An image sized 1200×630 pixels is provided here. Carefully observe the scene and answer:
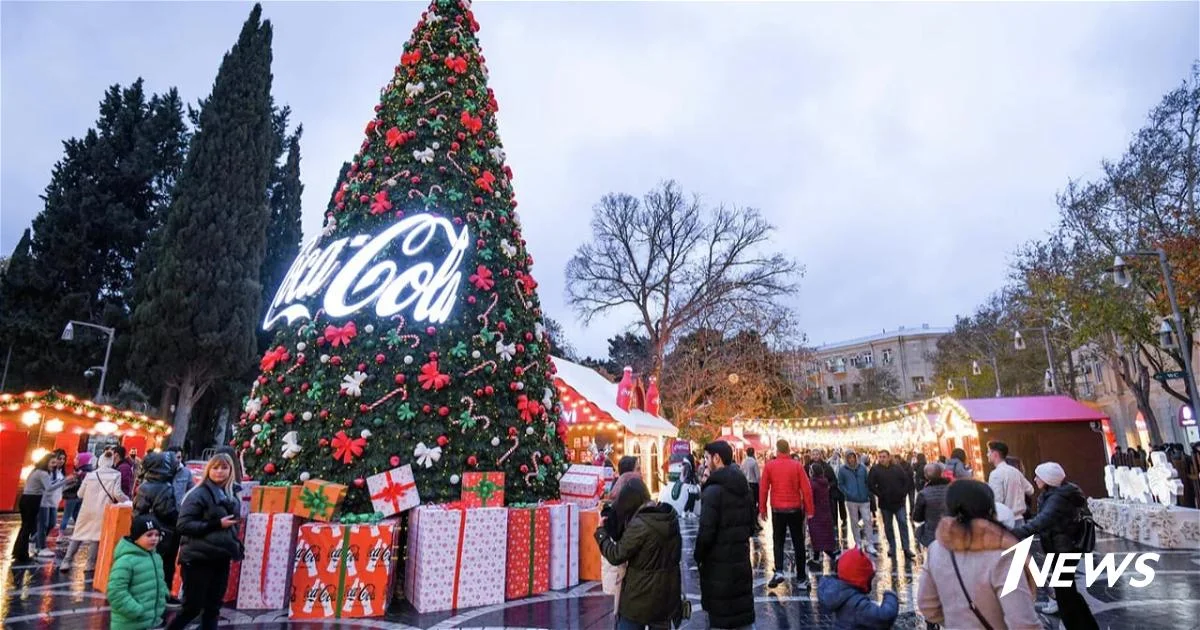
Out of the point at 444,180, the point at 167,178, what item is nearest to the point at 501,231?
the point at 444,180

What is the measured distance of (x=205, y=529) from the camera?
14.5 ft

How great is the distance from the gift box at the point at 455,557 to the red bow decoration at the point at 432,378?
1.35 m

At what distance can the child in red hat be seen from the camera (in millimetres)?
2861

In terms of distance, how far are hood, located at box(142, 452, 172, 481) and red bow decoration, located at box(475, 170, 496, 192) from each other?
4.76 metres

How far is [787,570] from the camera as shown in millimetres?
8344

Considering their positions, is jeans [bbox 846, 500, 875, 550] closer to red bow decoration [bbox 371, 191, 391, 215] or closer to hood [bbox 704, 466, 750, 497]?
hood [bbox 704, 466, 750, 497]

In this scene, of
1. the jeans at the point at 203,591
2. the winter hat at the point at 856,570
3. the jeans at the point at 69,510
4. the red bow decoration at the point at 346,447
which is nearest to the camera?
the winter hat at the point at 856,570

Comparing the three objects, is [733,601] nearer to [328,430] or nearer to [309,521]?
[309,521]

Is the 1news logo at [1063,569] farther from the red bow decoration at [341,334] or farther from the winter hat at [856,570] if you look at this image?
the red bow decoration at [341,334]

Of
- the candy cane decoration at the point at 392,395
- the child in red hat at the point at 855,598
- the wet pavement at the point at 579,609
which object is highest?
the candy cane decoration at the point at 392,395

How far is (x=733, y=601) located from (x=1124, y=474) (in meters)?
11.6

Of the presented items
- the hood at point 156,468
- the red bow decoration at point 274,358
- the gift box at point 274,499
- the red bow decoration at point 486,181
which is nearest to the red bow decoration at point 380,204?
the red bow decoration at point 486,181

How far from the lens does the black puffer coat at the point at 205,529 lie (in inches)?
172

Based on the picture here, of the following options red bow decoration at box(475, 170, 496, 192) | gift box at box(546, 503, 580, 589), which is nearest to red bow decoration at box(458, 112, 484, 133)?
red bow decoration at box(475, 170, 496, 192)
